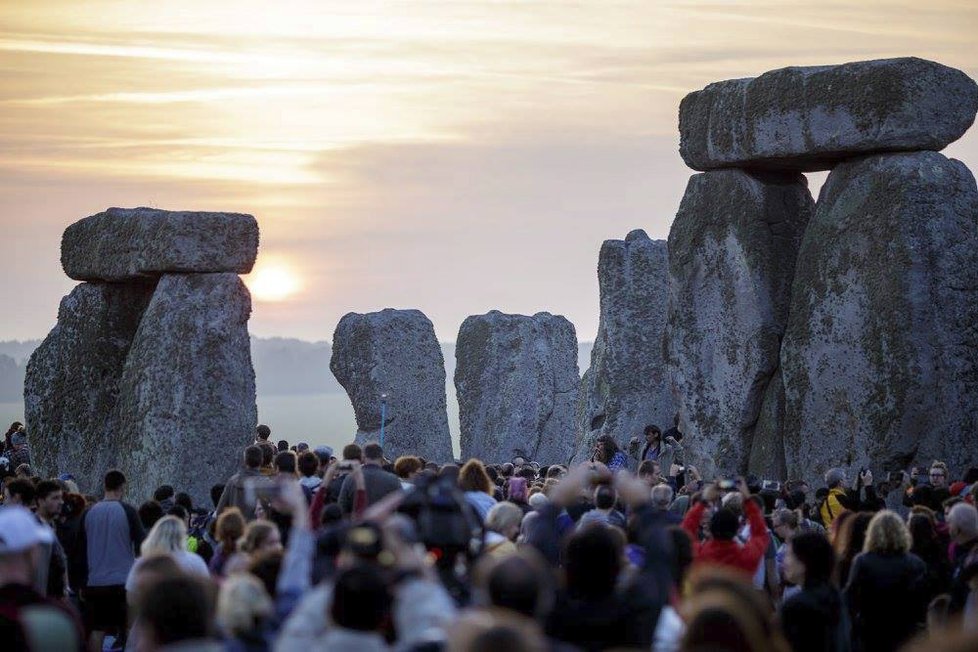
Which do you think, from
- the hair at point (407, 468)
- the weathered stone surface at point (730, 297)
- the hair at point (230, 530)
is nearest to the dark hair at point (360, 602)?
the hair at point (230, 530)

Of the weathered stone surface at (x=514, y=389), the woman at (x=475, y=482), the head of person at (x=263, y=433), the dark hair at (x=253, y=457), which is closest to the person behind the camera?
the woman at (x=475, y=482)

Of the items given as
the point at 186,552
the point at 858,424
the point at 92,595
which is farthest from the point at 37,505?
the point at 858,424

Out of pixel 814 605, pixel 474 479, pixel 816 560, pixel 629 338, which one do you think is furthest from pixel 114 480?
pixel 629 338

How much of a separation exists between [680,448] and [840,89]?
4292 millimetres

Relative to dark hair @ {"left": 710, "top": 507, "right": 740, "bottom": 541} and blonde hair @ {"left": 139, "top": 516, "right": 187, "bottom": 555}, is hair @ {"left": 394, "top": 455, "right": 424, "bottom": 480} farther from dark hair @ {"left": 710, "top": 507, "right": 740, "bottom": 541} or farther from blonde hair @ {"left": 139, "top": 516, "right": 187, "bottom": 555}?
dark hair @ {"left": 710, "top": 507, "right": 740, "bottom": 541}

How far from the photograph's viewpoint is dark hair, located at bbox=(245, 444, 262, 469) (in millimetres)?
13359

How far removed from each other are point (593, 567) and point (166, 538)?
11.6 feet

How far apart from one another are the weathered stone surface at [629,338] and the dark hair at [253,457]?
12893 millimetres

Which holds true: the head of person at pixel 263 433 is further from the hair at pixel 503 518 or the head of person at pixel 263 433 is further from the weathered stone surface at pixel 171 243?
the hair at pixel 503 518

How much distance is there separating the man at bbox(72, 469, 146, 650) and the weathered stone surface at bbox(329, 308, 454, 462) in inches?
677

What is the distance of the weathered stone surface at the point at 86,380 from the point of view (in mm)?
19922

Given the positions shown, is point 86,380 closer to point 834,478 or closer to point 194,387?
point 194,387

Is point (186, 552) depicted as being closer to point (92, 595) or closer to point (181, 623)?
point (92, 595)

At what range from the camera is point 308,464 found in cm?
1358
